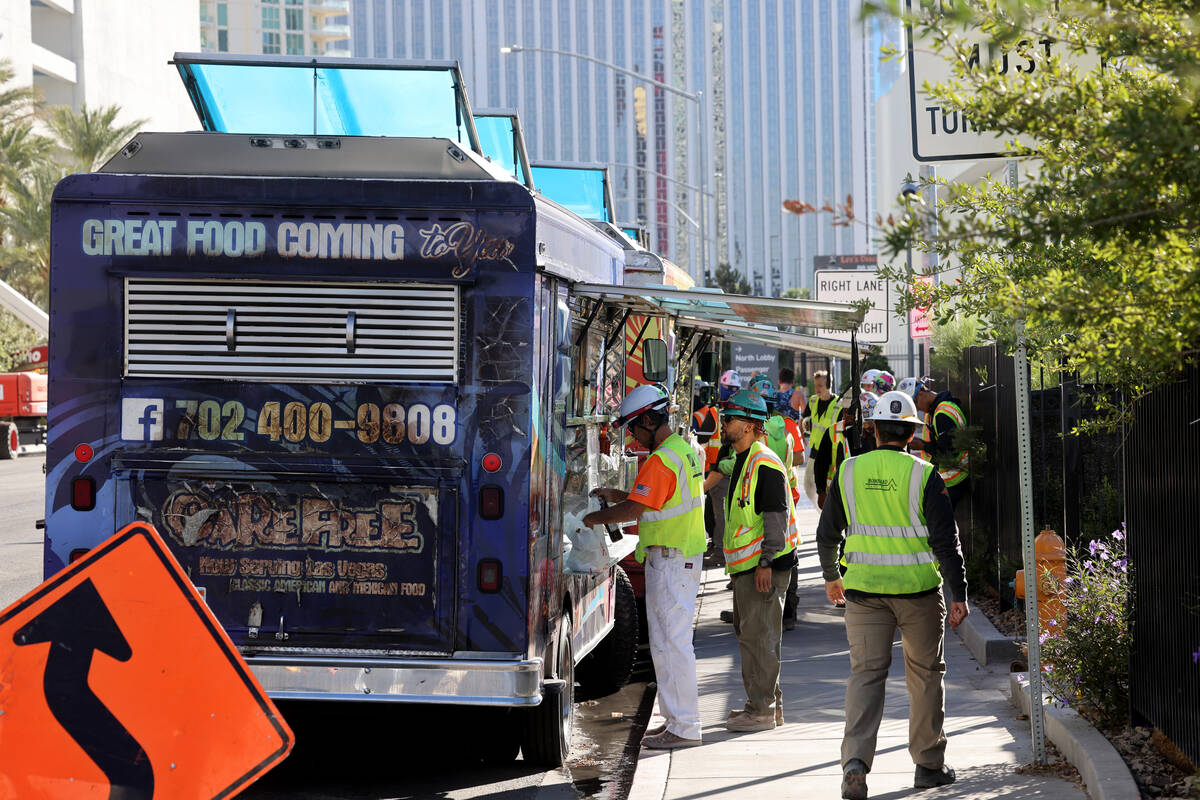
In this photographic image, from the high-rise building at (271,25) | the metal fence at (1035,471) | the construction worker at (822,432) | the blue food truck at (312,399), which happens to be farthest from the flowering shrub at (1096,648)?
the high-rise building at (271,25)

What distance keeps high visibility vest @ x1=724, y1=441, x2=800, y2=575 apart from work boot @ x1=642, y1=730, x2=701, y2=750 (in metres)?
1.02

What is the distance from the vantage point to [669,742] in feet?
25.5

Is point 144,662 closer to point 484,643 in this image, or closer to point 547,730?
point 484,643

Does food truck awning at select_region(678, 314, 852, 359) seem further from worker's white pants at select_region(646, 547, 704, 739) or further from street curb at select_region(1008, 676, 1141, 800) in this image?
street curb at select_region(1008, 676, 1141, 800)

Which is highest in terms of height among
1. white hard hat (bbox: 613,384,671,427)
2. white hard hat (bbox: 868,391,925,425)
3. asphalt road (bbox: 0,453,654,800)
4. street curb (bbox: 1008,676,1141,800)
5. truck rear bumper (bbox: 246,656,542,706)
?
white hard hat (bbox: 613,384,671,427)

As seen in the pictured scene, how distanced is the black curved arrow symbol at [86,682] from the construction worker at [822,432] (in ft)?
30.7

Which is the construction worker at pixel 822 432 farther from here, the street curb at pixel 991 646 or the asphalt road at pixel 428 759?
the asphalt road at pixel 428 759

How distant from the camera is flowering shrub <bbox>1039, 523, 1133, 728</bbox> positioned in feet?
23.4

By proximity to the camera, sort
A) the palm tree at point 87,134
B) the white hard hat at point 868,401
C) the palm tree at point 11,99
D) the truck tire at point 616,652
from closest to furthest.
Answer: the truck tire at point 616,652, the white hard hat at point 868,401, the palm tree at point 11,99, the palm tree at point 87,134


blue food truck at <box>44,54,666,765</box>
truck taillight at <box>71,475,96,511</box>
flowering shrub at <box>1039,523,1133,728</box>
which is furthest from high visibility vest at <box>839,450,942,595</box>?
truck taillight at <box>71,475,96,511</box>

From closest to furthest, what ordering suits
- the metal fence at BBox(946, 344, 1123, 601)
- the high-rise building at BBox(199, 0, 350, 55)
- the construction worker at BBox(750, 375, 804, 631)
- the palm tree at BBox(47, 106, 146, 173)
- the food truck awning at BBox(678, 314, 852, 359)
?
the metal fence at BBox(946, 344, 1123, 601) < the food truck awning at BBox(678, 314, 852, 359) < the construction worker at BBox(750, 375, 804, 631) < the palm tree at BBox(47, 106, 146, 173) < the high-rise building at BBox(199, 0, 350, 55)

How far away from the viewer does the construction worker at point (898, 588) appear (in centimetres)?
661

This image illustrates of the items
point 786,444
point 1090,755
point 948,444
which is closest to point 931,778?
point 1090,755

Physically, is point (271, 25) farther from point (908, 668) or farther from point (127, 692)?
point (127, 692)
